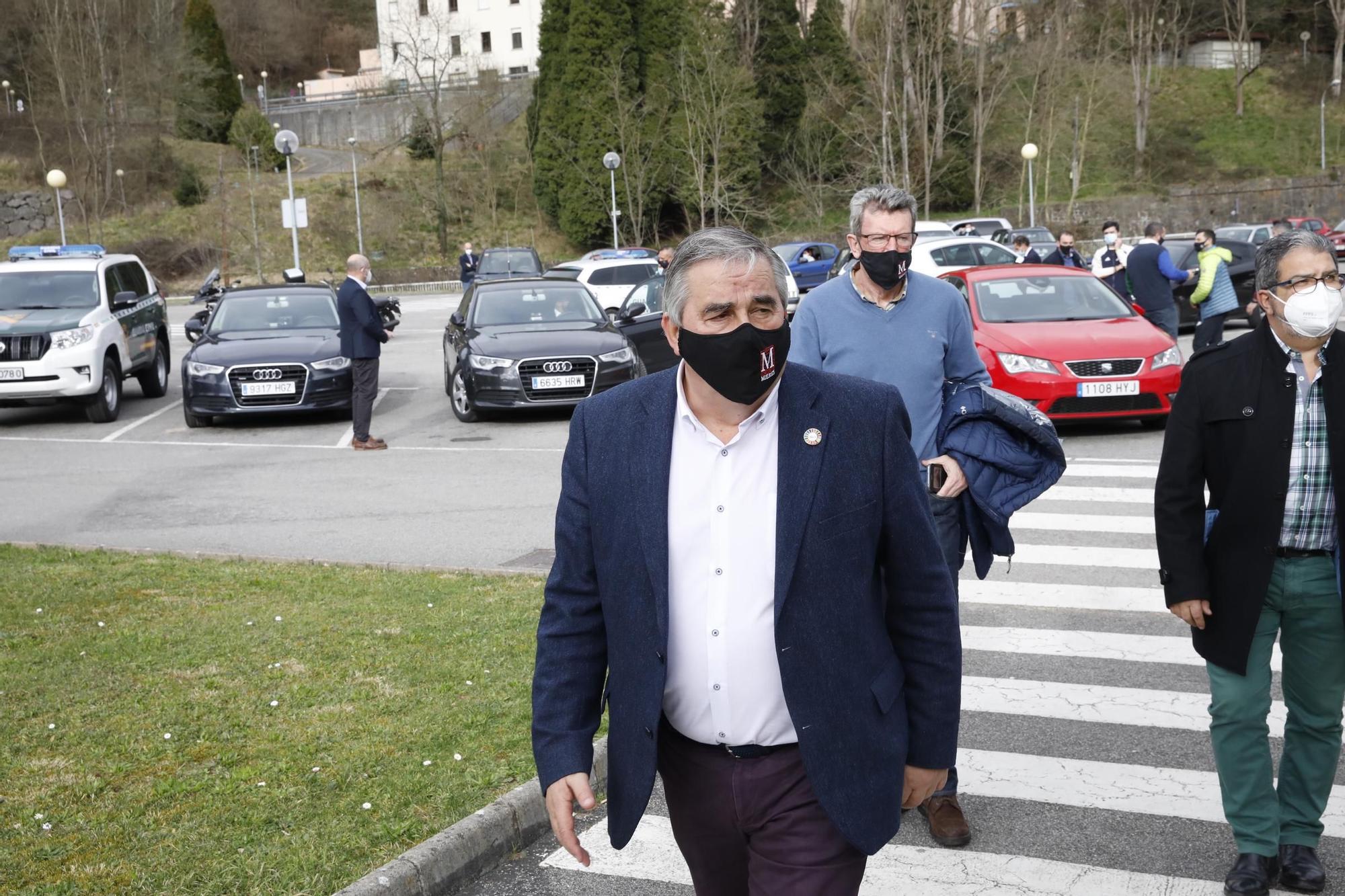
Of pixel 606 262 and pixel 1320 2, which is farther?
pixel 1320 2

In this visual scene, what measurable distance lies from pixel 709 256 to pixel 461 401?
1476 centimetres

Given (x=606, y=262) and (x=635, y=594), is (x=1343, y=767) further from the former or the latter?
(x=606, y=262)

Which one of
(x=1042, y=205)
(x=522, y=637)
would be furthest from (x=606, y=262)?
(x=1042, y=205)

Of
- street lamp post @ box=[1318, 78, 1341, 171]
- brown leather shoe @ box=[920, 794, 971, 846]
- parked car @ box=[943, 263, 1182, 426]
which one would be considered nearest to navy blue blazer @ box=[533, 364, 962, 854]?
brown leather shoe @ box=[920, 794, 971, 846]

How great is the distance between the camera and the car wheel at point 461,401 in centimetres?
1709

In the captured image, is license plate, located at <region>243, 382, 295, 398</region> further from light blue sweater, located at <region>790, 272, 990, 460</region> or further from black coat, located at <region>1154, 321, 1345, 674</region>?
black coat, located at <region>1154, 321, 1345, 674</region>

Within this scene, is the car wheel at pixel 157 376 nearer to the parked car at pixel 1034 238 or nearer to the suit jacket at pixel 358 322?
the suit jacket at pixel 358 322

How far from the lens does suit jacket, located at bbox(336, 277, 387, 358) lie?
14.9 m

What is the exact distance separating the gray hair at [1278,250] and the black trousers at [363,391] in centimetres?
1187

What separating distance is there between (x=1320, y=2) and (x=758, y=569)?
9077cm

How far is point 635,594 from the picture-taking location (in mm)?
2805

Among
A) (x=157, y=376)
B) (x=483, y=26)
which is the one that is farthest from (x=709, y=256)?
(x=483, y=26)

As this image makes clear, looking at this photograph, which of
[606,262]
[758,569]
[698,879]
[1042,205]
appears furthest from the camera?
[1042,205]

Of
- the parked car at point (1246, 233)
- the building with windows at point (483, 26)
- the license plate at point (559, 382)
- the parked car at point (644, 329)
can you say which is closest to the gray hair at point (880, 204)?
the license plate at point (559, 382)
